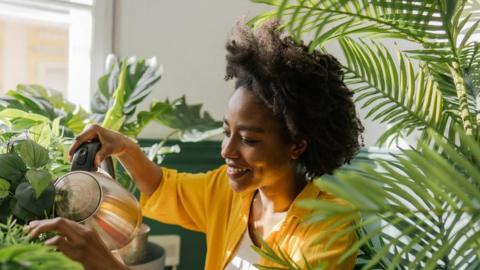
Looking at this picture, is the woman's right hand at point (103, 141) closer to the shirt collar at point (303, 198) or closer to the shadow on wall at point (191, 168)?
the shirt collar at point (303, 198)

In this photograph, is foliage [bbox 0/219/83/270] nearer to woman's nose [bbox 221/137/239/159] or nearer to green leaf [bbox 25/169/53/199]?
green leaf [bbox 25/169/53/199]

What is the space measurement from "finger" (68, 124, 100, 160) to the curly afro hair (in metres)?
0.32

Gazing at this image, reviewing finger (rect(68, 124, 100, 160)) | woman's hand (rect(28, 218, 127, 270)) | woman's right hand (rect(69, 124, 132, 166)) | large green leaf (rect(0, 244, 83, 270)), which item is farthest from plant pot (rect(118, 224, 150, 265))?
large green leaf (rect(0, 244, 83, 270))

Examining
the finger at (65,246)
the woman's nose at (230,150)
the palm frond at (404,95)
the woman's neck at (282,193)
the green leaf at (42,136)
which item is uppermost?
the palm frond at (404,95)

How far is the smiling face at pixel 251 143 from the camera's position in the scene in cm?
98

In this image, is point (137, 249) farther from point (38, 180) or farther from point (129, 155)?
point (38, 180)

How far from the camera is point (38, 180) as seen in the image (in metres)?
0.59

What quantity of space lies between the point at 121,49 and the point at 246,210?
85cm

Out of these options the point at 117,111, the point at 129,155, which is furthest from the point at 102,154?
the point at 117,111

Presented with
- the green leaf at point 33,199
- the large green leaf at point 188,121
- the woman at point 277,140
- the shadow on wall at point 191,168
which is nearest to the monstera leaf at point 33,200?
the green leaf at point 33,199

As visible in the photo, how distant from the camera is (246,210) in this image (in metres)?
1.16

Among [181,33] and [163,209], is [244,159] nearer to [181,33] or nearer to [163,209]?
[163,209]

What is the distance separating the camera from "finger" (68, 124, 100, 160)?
82cm

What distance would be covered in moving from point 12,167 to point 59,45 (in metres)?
1.27
